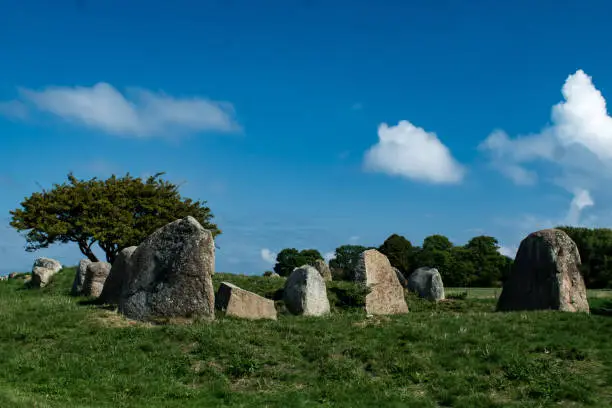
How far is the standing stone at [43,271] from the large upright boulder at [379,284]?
2274 centimetres

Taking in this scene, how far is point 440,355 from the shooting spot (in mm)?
18375

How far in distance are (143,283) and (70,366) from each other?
6257 millimetres

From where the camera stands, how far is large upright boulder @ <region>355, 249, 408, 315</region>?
31250mm

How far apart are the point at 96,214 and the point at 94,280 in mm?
25653

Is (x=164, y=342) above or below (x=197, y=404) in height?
above

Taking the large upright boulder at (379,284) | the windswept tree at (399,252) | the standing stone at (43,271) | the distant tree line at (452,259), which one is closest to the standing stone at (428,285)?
the large upright boulder at (379,284)

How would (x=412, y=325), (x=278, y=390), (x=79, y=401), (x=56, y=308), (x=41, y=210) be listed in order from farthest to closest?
1. (x=41, y=210)
2. (x=56, y=308)
3. (x=412, y=325)
4. (x=278, y=390)
5. (x=79, y=401)

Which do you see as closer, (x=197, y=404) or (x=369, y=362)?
(x=197, y=404)

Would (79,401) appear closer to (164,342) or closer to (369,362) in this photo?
(164,342)

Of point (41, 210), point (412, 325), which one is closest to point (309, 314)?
point (412, 325)

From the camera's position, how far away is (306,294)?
27844 millimetres

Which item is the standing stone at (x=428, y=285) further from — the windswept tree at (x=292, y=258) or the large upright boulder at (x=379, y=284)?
the windswept tree at (x=292, y=258)

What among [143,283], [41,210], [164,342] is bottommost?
[164,342]

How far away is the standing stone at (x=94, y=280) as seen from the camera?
31984 mm
